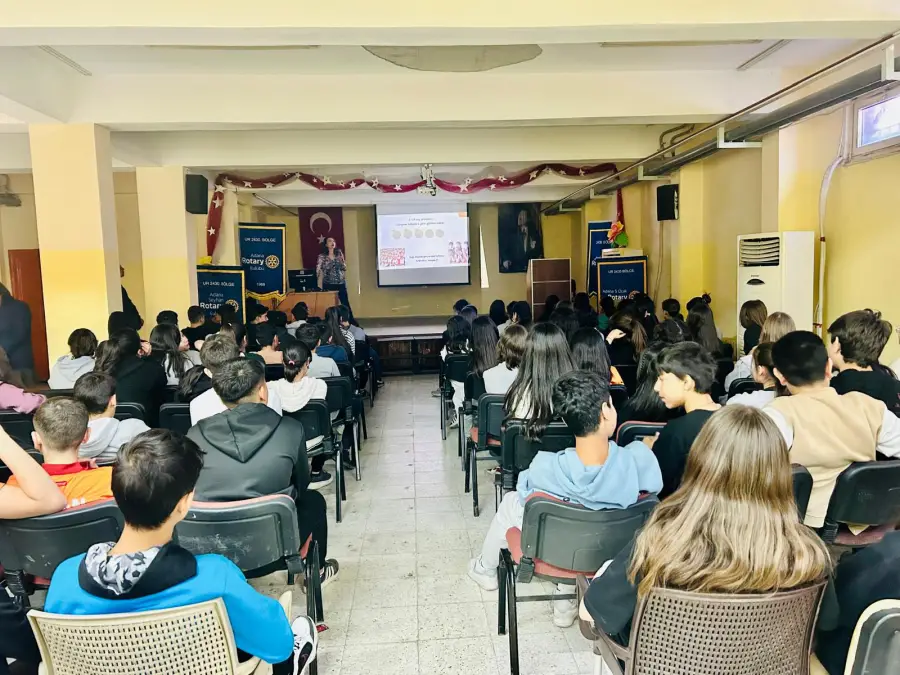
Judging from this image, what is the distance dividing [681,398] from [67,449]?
232 centimetres

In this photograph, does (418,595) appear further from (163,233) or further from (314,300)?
(314,300)

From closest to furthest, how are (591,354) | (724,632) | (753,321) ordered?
(724,632)
(591,354)
(753,321)

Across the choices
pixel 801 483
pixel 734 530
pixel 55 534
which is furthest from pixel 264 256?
pixel 734 530

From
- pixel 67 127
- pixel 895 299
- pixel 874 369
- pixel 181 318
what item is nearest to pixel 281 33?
pixel 67 127

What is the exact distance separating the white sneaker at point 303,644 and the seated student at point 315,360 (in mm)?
3137

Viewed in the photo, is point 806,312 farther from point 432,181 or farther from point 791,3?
point 432,181

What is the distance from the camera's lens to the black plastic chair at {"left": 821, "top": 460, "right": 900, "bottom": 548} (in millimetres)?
2281

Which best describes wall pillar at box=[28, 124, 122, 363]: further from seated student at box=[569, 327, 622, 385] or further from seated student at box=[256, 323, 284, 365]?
seated student at box=[569, 327, 622, 385]

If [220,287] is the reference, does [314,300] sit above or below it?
below

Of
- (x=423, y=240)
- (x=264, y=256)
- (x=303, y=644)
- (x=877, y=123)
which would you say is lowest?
(x=303, y=644)

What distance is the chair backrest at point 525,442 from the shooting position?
120 inches

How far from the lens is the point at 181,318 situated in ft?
24.5

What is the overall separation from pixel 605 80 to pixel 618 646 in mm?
4992

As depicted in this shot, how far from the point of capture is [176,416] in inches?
146
